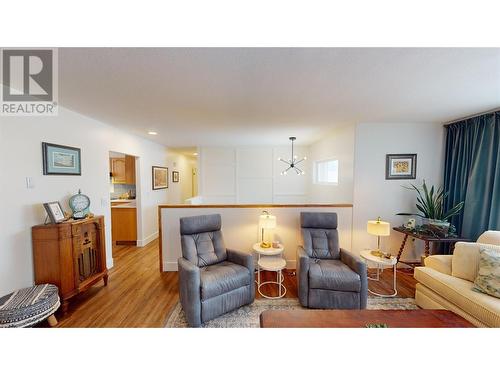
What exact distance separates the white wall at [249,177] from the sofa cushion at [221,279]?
3.41m

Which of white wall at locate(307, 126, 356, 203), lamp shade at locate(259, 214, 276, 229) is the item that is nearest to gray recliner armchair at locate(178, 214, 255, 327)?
lamp shade at locate(259, 214, 276, 229)

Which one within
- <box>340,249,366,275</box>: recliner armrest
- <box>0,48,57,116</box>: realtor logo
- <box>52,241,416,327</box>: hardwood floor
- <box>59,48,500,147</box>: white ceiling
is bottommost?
<box>52,241,416,327</box>: hardwood floor

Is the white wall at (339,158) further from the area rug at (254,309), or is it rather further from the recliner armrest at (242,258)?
the recliner armrest at (242,258)

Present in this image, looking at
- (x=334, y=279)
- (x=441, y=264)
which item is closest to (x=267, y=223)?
(x=334, y=279)

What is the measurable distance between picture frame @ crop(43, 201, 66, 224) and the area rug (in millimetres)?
1613

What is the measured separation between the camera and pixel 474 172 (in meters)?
2.77

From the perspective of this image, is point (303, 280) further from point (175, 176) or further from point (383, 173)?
point (175, 176)

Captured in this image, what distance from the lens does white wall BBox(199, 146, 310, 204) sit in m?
5.63

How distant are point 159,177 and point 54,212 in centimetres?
293

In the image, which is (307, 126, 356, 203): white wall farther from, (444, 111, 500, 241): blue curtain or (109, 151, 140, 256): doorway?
(109, 151, 140, 256): doorway
